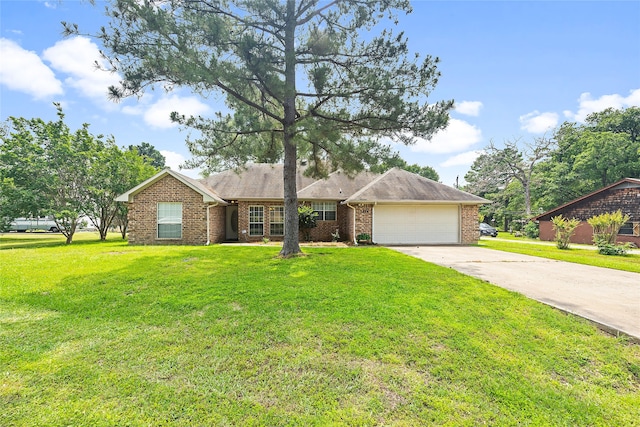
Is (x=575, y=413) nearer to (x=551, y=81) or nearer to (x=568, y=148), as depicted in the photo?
(x=551, y=81)

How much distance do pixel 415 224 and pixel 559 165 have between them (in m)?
24.4

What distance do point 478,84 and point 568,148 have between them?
28.9 meters

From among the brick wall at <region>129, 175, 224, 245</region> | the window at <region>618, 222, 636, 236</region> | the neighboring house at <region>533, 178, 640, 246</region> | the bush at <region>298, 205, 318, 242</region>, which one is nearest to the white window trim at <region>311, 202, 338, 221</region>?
the bush at <region>298, 205, 318, 242</region>

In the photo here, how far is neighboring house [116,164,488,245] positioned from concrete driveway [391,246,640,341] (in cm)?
674

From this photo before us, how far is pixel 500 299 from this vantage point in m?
5.52

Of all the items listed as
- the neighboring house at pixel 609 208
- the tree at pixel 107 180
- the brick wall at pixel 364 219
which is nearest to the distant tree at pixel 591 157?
the neighboring house at pixel 609 208

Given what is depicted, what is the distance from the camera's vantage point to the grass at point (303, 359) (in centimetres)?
263

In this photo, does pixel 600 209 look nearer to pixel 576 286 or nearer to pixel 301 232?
pixel 576 286

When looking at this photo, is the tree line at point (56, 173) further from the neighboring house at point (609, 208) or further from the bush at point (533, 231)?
the bush at point (533, 231)

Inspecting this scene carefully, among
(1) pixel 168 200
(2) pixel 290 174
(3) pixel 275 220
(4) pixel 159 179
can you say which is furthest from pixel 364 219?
(4) pixel 159 179

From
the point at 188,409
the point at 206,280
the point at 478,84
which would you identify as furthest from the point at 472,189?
the point at 188,409

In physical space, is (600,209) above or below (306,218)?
above

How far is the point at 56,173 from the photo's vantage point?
55.8 ft

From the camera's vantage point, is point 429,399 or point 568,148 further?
point 568,148
